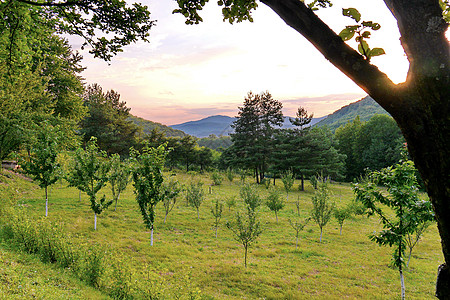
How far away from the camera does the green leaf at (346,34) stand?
5.70 ft

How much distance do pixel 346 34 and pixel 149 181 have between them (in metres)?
12.6

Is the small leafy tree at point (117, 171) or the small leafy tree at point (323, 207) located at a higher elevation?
the small leafy tree at point (117, 171)

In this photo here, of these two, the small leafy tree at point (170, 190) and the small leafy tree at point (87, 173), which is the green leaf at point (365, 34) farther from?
the small leafy tree at point (87, 173)

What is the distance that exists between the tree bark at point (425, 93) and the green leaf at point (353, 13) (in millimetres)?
213

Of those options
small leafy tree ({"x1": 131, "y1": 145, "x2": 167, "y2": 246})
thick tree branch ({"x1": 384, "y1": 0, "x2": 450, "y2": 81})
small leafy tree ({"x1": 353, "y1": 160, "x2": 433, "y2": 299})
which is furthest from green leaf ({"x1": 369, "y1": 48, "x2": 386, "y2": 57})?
small leafy tree ({"x1": 131, "y1": 145, "x2": 167, "y2": 246})

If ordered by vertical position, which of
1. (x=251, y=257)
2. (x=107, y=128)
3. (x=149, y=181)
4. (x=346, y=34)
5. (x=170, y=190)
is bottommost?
(x=251, y=257)

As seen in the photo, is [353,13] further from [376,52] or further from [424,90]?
[424,90]

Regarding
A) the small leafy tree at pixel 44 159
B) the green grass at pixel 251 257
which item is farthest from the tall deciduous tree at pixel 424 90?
the small leafy tree at pixel 44 159

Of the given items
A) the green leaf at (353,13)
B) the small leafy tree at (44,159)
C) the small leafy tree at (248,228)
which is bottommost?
the small leafy tree at (248,228)

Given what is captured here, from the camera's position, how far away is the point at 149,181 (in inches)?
497

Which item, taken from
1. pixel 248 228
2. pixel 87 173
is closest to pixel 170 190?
pixel 87 173

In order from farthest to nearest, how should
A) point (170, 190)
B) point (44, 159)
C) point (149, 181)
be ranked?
point (44, 159)
point (170, 190)
point (149, 181)

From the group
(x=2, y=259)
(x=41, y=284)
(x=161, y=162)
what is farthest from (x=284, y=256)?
(x=2, y=259)

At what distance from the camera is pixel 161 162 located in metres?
12.9
